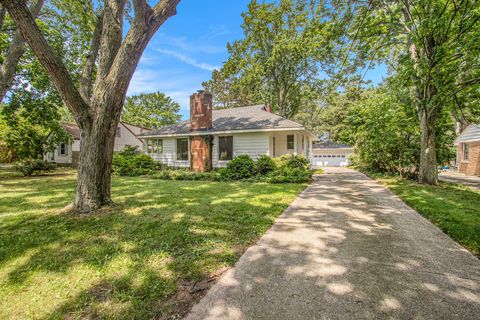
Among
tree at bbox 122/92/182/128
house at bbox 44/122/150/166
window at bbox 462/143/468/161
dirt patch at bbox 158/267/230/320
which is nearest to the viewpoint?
dirt patch at bbox 158/267/230/320

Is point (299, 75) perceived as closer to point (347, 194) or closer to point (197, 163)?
point (197, 163)

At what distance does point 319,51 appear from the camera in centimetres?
950

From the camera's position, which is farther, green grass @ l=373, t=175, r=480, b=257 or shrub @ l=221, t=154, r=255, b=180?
shrub @ l=221, t=154, r=255, b=180

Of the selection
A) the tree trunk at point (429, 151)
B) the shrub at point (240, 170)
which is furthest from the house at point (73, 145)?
the tree trunk at point (429, 151)

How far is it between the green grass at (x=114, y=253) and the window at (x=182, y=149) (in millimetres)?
10153

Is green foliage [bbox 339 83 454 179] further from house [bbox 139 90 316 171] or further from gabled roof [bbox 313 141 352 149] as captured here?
gabled roof [bbox 313 141 352 149]

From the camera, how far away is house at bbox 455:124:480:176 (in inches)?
534

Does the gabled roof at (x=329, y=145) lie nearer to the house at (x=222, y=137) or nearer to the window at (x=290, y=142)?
the house at (x=222, y=137)

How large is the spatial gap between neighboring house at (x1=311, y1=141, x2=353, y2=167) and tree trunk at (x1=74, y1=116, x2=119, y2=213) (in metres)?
29.0

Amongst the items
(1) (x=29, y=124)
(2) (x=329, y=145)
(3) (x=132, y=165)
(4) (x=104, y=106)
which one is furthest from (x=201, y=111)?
(2) (x=329, y=145)

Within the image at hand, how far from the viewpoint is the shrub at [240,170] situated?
36.7 feet

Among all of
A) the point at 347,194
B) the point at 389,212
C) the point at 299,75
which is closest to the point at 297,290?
the point at 389,212

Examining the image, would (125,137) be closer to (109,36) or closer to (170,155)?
(170,155)

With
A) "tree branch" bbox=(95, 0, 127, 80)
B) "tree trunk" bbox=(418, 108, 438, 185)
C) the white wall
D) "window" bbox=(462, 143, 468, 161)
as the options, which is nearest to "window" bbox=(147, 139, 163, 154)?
the white wall
